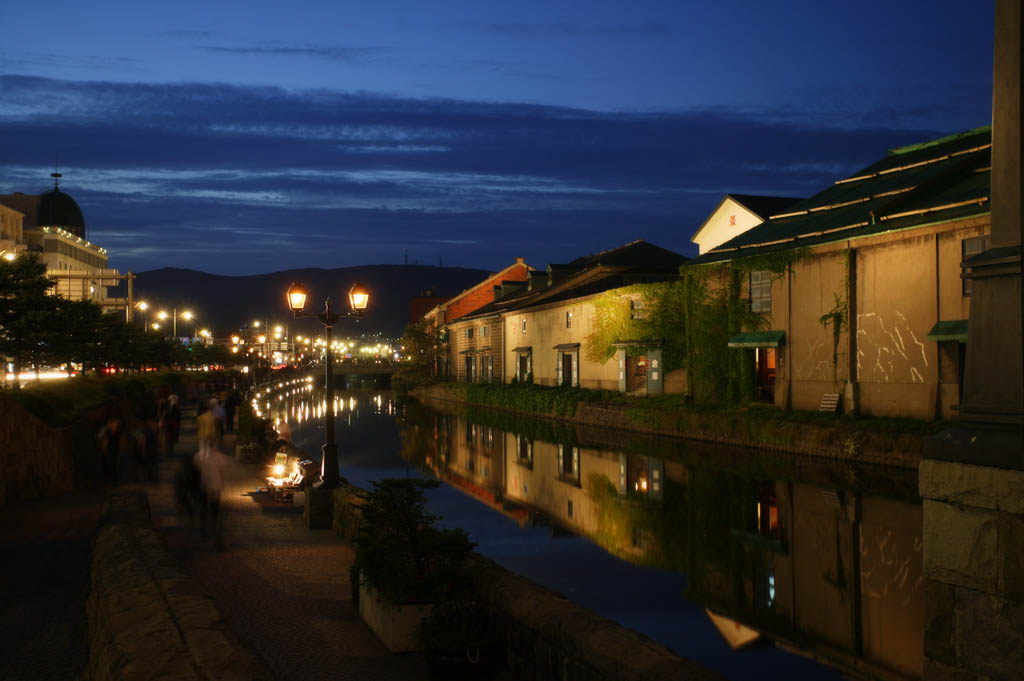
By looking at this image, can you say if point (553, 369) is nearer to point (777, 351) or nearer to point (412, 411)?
point (412, 411)

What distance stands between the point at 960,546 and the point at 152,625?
575cm

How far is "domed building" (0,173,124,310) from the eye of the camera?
10794 cm

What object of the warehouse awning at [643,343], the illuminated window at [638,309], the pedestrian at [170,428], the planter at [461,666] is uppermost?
the illuminated window at [638,309]

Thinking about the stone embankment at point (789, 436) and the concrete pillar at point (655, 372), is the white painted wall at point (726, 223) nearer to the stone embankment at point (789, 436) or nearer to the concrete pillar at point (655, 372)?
the concrete pillar at point (655, 372)

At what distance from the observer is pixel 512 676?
25.9 feet

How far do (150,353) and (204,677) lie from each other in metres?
71.4

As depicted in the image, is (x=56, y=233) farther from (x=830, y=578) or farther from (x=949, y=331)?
(x=830, y=578)

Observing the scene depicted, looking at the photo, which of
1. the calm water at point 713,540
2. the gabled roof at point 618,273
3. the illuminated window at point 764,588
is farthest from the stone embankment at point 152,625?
the gabled roof at point 618,273

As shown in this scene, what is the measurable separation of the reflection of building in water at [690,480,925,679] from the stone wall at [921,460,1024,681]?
451 cm

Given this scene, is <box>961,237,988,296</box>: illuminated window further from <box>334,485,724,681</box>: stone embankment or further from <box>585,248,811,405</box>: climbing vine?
<box>334,485,724,681</box>: stone embankment

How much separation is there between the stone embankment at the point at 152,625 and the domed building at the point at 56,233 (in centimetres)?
9743

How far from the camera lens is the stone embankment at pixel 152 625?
6.16 metres

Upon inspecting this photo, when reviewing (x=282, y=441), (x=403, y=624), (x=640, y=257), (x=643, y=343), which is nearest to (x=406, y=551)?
(x=403, y=624)

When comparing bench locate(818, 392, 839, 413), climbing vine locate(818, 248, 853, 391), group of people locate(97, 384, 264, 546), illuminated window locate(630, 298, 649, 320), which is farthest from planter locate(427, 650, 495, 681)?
illuminated window locate(630, 298, 649, 320)
